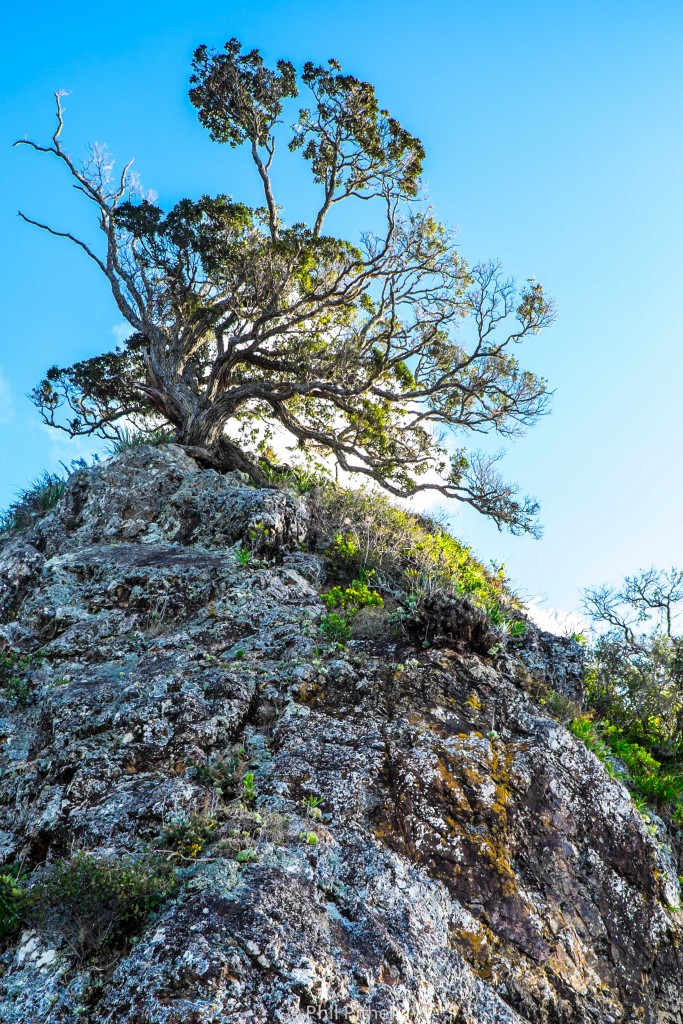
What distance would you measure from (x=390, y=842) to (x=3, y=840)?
3.60 m

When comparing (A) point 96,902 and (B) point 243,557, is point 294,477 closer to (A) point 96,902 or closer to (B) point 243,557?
(B) point 243,557

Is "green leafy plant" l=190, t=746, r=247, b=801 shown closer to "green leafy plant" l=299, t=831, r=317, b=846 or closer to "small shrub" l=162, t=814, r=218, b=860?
"small shrub" l=162, t=814, r=218, b=860

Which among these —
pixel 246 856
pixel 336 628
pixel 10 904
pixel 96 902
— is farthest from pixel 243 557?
pixel 96 902

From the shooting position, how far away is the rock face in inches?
171

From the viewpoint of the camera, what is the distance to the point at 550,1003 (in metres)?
5.19

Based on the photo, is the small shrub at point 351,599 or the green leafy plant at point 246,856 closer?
the green leafy plant at point 246,856

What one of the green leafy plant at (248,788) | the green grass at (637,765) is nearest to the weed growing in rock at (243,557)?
the green leafy plant at (248,788)

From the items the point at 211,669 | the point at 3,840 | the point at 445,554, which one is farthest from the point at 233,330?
the point at 3,840

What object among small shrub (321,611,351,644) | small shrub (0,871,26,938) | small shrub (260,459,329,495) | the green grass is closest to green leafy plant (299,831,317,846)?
small shrub (0,871,26,938)

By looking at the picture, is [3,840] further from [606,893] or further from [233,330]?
[233,330]

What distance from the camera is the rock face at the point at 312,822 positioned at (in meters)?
4.34

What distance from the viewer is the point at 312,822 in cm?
573

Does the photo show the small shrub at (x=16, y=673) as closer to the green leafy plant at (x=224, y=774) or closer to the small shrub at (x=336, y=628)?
the green leafy plant at (x=224, y=774)

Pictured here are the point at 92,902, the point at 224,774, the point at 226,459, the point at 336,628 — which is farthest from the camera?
the point at 226,459
